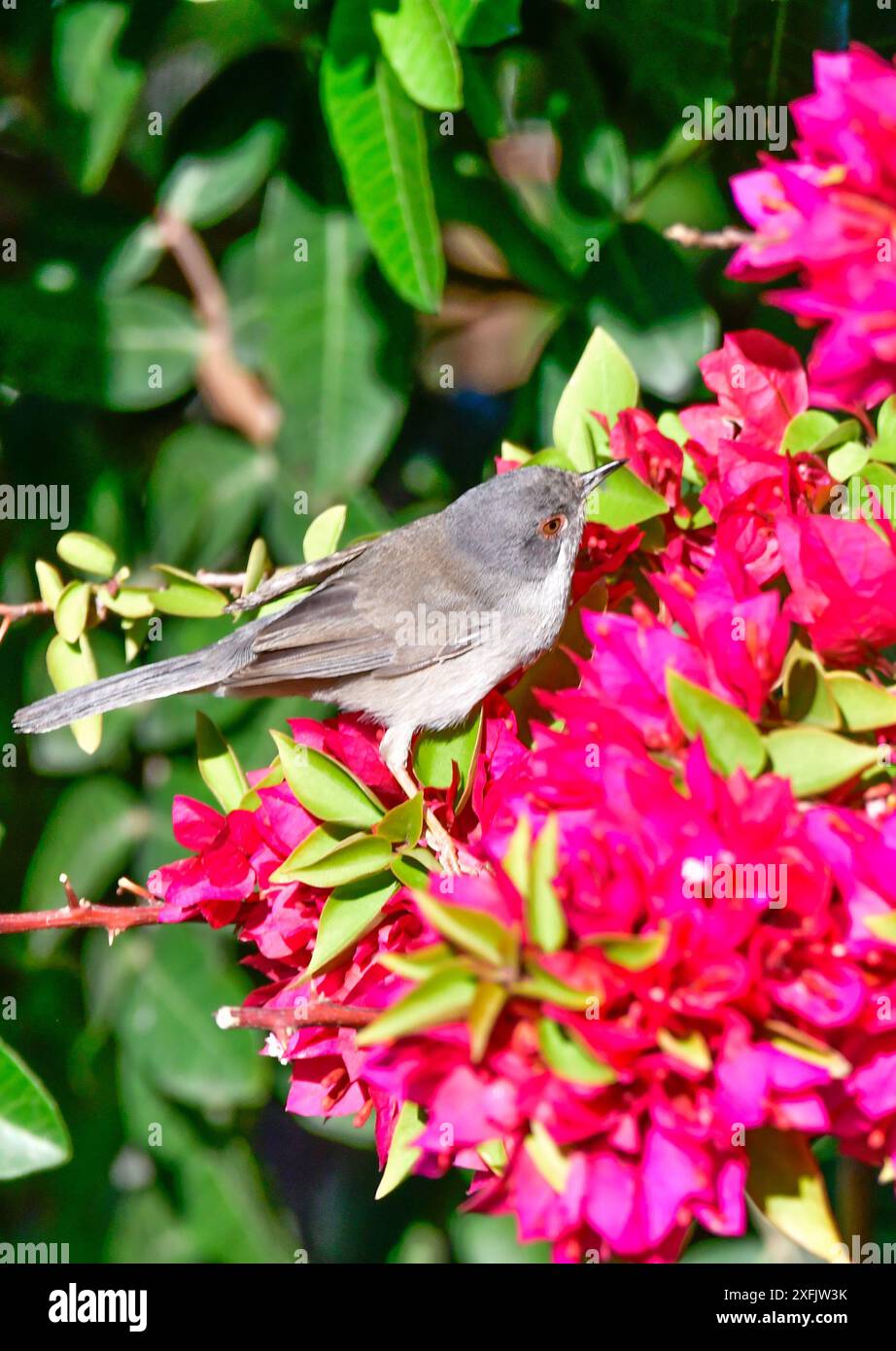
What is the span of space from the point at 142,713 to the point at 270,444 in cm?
65

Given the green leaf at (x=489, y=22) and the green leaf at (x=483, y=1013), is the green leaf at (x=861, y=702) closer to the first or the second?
the green leaf at (x=483, y=1013)

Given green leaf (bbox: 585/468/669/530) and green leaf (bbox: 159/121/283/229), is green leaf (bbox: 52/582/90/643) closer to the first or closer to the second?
green leaf (bbox: 585/468/669/530)

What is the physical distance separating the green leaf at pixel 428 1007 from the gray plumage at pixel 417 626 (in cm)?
109

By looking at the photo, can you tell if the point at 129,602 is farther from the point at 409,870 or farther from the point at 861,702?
the point at 861,702

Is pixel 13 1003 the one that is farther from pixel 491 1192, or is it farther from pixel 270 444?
pixel 491 1192

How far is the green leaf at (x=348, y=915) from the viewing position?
4.68ft

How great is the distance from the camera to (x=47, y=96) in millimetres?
2521

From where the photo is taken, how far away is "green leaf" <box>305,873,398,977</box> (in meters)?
1.43

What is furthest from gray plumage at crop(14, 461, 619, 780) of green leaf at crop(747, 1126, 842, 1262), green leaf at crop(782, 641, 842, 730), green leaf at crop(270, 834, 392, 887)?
green leaf at crop(747, 1126, 842, 1262)

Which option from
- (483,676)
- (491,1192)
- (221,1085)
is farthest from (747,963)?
(221,1085)

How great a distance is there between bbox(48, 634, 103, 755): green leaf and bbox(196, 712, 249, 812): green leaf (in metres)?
0.20

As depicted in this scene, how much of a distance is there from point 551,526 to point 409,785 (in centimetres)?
96
